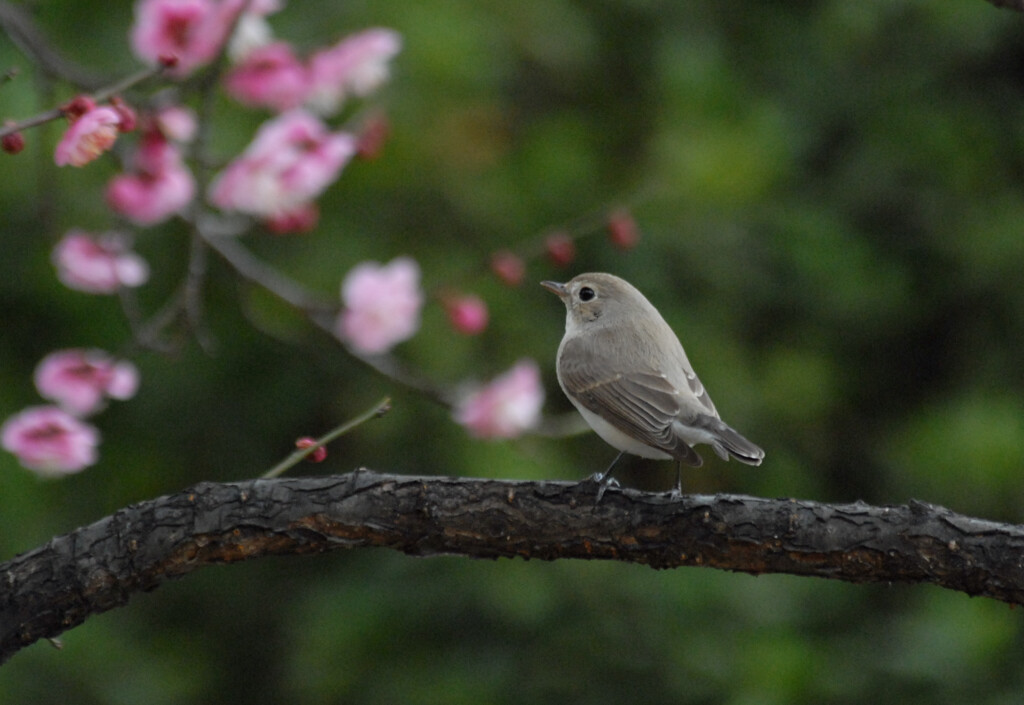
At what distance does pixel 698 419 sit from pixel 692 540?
0.85 metres

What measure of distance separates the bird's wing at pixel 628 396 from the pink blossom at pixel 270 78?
1195mm

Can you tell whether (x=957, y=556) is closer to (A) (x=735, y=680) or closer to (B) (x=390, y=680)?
(A) (x=735, y=680)

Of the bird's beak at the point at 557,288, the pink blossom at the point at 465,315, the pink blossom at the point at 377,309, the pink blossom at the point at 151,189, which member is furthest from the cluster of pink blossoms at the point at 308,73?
the bird's beak at the point at 557,288

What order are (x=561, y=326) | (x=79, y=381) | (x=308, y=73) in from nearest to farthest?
(x=79, y=381), (x=308, y=73), (x=561, y=326)

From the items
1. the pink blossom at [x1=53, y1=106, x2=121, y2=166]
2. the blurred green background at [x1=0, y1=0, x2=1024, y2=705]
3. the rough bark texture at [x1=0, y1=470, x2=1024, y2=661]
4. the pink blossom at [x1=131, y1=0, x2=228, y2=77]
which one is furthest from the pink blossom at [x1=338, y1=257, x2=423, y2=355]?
the pink blossom at [x1=53, y1=106, x2=121, y2=166]

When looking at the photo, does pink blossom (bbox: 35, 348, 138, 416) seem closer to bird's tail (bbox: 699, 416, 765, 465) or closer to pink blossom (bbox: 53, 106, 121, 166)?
pink blossom (bbox: 53, 106, 121, 166)

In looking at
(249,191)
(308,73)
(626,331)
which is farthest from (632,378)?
(308,73)

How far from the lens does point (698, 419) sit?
143 inches

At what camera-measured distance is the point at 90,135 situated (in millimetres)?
2621

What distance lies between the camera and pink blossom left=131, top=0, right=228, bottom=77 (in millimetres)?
3652

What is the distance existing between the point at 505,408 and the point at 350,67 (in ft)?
3.75

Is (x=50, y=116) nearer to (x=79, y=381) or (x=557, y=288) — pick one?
(x=79, y=381)

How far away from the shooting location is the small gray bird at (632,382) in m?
3.51

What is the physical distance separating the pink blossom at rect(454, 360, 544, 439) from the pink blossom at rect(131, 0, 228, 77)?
1.29 m
